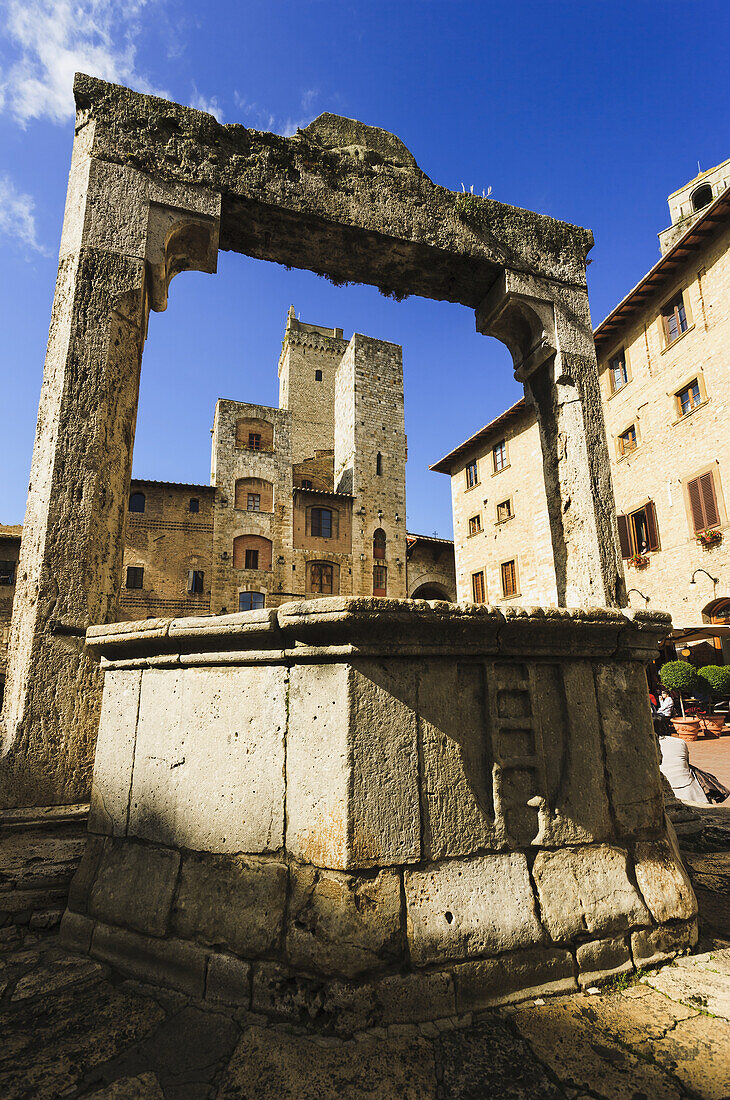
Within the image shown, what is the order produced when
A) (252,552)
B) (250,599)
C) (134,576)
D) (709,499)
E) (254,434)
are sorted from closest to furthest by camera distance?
(709,499), (134,576), (250,599), (252,552), (254,434)

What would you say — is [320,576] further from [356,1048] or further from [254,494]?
[356,1048]

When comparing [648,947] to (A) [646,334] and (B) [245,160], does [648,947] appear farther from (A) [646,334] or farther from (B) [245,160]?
(A) [646,334]

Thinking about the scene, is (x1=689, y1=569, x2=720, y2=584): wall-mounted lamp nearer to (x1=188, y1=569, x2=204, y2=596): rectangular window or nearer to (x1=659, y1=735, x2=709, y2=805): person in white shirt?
(x1=659, y1=735, x2=709, y2=805): person in white shirt

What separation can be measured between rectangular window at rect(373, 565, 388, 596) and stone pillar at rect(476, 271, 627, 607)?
20476mm

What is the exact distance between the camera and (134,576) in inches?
873

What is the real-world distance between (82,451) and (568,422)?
3596mm

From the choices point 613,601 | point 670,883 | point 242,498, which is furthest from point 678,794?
point 242,498

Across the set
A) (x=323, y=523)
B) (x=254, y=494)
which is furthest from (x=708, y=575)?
(x=254, y=494)

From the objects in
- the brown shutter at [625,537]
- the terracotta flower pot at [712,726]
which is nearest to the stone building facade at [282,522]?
the brown shutter at [625,537]

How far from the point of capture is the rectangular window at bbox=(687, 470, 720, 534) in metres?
13.9

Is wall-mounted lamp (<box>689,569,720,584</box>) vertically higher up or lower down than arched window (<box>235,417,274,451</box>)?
lower down

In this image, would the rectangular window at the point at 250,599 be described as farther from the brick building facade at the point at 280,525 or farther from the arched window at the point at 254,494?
the arched window at the point at 254,494

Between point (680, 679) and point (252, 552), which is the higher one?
point (252, 552)

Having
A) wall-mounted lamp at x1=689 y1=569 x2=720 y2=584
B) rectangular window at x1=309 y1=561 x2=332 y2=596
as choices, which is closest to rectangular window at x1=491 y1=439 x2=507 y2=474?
wall-mounted lamp at x1=689 y1=569 x2=720 y2=584
